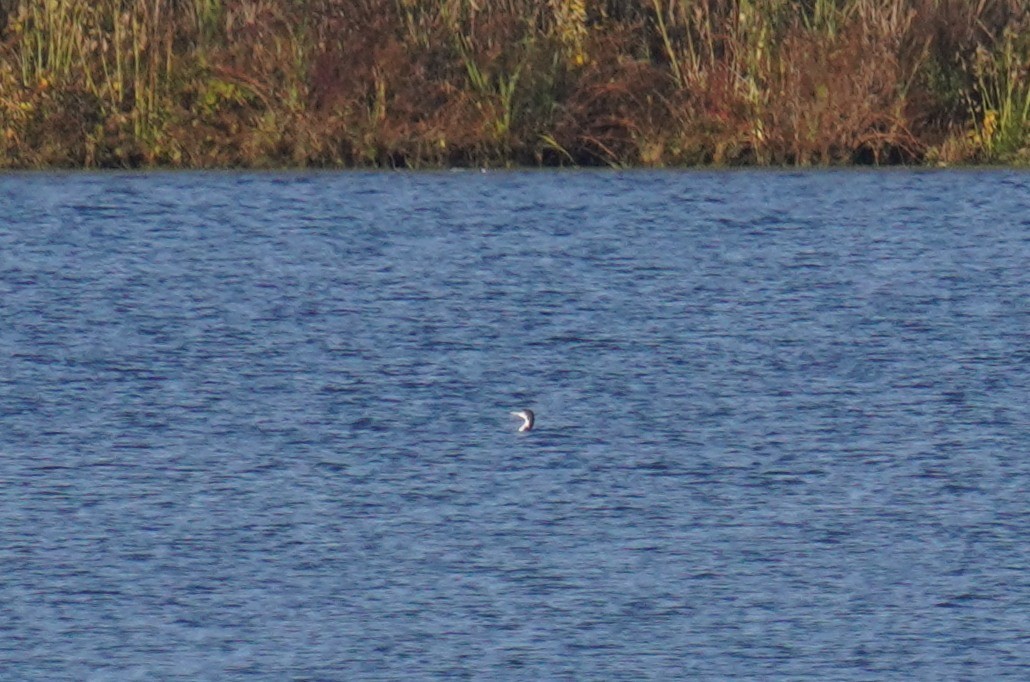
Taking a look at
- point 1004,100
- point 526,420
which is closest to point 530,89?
point 1004,100

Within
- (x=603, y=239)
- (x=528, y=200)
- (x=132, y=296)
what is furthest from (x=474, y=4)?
(x=132, y=296)

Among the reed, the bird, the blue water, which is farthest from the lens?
the reed

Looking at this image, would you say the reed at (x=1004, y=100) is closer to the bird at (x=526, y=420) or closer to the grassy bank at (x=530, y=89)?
the grassy bank at (x=530, y=89)

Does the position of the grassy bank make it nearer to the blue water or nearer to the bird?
the blue water

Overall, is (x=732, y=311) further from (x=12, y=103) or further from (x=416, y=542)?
(x=12, y=103)

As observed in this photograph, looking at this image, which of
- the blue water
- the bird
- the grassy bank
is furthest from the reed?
the bird

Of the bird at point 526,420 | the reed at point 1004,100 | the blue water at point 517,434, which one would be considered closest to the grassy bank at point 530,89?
the reed at point 1004,100

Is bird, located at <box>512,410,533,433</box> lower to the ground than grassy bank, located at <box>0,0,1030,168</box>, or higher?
lower

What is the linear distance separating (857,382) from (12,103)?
28.1ft

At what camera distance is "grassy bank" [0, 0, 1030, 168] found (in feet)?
55.3

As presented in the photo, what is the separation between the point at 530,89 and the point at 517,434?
7911 mm

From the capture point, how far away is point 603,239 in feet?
46.6

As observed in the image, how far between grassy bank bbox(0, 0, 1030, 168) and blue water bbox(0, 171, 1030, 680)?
108 cm

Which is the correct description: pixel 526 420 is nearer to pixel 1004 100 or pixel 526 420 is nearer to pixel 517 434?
pixel 517 434
